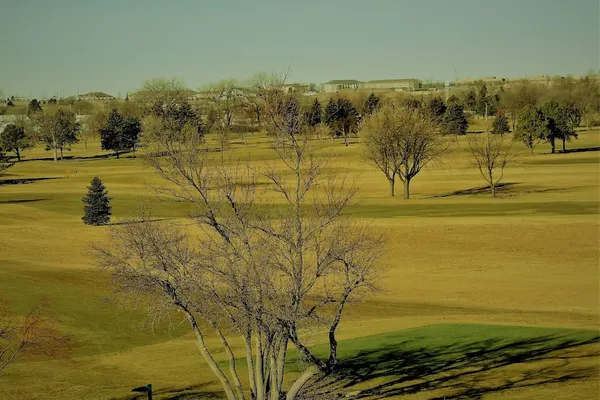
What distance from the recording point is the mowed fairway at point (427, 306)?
2508cm

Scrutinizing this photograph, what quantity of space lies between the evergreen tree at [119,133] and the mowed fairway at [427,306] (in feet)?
219

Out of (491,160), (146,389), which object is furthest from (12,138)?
(146,389)

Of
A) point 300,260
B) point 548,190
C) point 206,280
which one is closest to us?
point 300,260

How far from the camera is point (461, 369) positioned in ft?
85.3

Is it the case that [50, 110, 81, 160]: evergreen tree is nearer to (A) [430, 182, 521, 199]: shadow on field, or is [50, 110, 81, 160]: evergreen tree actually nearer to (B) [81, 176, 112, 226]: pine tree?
(B) [81, 176, 112, 226]: pine tree

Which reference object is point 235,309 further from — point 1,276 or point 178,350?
point 1,276

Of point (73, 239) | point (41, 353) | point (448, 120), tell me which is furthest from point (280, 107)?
point (448, 120)

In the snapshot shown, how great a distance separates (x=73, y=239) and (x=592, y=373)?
40.9 metres

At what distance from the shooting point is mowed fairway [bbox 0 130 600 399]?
25078 mm

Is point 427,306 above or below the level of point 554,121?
below

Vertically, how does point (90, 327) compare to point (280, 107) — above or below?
below

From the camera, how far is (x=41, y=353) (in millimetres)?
28688

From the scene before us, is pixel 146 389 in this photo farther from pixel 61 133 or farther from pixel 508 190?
pixel 61 133

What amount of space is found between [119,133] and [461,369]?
123m
